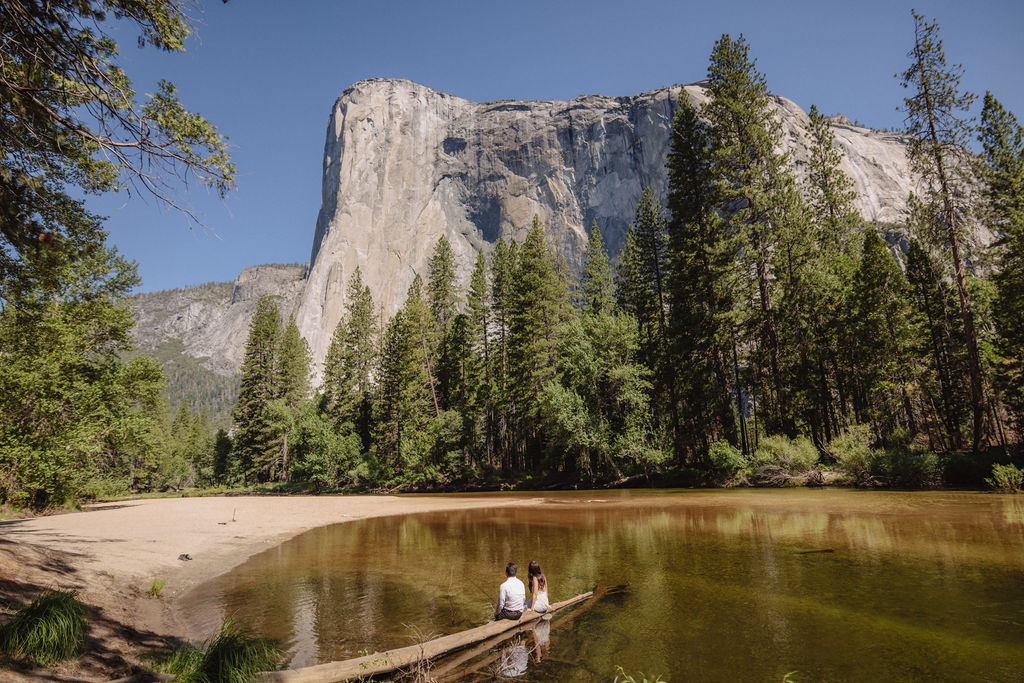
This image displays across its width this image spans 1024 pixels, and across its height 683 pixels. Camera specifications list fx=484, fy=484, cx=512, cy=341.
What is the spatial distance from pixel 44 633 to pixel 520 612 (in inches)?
214

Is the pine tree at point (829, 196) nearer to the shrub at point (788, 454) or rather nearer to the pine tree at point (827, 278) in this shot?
the pine tree at point (827, 278)

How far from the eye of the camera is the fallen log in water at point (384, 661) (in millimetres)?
4598

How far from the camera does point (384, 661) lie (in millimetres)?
5129

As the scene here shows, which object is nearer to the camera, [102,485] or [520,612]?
[520,612]

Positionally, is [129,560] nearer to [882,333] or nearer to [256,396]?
[882,333]

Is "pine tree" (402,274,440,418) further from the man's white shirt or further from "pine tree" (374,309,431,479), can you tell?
the man's white shirt

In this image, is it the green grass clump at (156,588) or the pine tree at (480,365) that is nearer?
the green grass clump at (156,588)

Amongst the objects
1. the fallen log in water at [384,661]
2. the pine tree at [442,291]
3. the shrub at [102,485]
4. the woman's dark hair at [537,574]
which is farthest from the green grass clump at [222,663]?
the pine tree at [442,291]

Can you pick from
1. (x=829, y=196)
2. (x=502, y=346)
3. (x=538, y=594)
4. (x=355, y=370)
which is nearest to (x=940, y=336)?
(x=829, y=196)

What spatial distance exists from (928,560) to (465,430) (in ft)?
98.1

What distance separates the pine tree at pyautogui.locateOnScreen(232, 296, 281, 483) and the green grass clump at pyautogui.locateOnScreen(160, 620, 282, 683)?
50.8 meters

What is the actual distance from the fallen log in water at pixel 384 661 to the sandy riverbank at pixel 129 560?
2194 mm

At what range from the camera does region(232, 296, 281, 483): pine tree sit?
169ft

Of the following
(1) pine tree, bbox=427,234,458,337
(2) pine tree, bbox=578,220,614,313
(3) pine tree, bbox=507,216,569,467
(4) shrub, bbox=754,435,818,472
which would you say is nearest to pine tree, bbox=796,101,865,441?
(4) shrub, bbox=754,435,818,472
